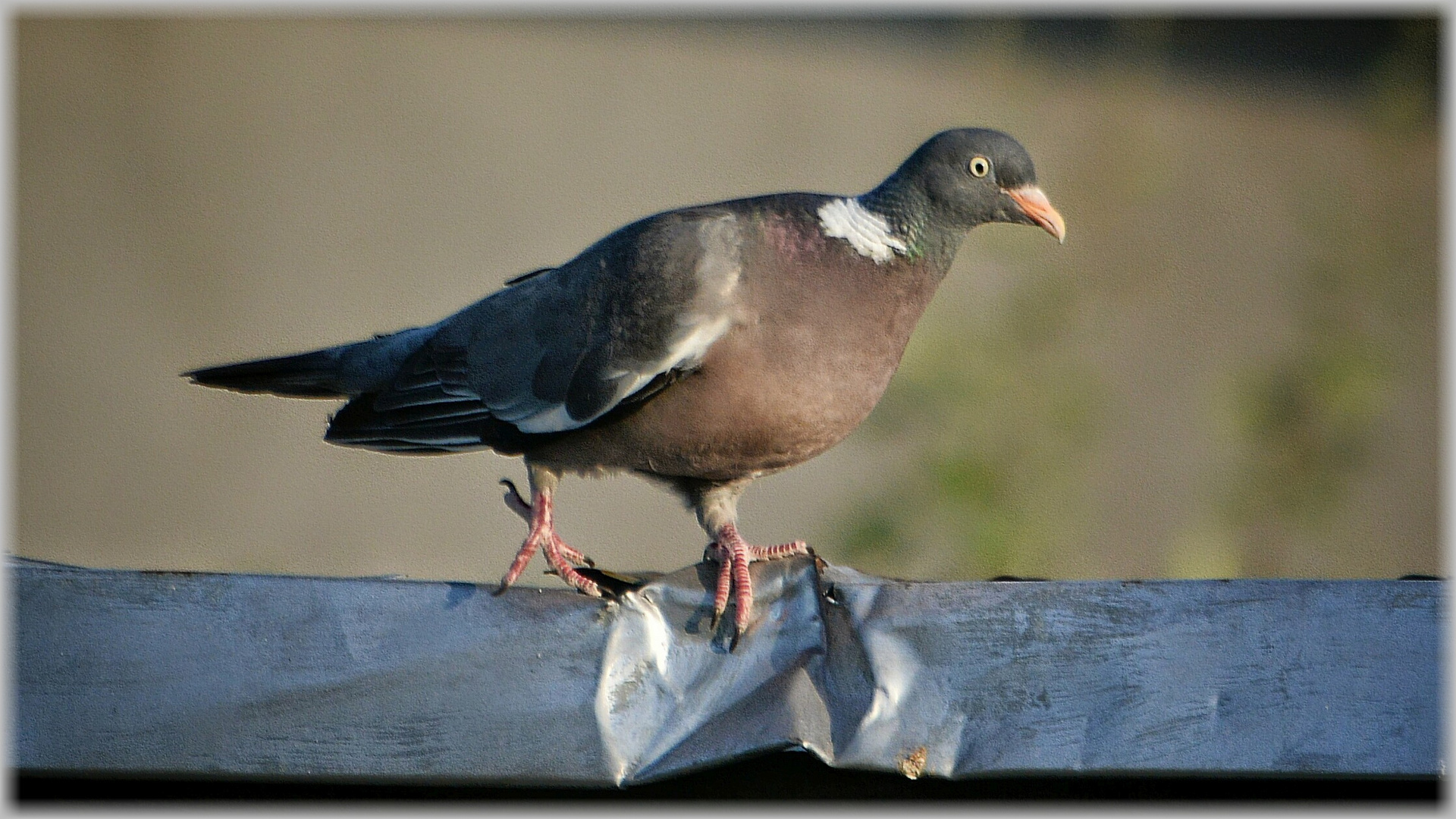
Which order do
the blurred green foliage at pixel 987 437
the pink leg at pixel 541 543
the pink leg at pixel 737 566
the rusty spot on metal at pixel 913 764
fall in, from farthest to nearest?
the blurred green foliage at pixel 987 437
the pink leg at pixel 541 543
the pink leg at pixel 737 566
the rusty spot on metal at pixel 913 764

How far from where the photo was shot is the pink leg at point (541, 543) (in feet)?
6.12

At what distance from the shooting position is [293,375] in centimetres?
226

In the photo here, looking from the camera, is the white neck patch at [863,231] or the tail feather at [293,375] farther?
the tail feather at [293,375]

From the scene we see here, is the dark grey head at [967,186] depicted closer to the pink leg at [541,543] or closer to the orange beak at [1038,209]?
the orange beak at [1038,209]

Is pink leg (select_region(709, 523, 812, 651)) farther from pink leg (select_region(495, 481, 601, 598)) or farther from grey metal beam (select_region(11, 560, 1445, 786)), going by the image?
pink leg (select_region(495, 481, 601, 598))

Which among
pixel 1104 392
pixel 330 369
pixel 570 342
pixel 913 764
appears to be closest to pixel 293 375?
pixel 330 369

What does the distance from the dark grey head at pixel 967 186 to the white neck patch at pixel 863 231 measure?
0.03 m

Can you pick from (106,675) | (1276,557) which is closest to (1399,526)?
(1276,557)

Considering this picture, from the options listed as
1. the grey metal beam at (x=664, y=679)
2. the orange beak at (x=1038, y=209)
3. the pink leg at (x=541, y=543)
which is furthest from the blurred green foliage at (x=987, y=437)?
the grey metal beam at (x=664, y=679)

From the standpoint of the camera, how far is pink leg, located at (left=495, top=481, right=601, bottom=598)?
6.12 feet

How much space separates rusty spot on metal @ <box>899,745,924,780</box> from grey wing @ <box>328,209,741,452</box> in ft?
2.30

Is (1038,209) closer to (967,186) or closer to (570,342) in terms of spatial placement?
(967,186)

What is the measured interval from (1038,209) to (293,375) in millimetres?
1328

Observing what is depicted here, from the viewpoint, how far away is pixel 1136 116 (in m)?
3.90
